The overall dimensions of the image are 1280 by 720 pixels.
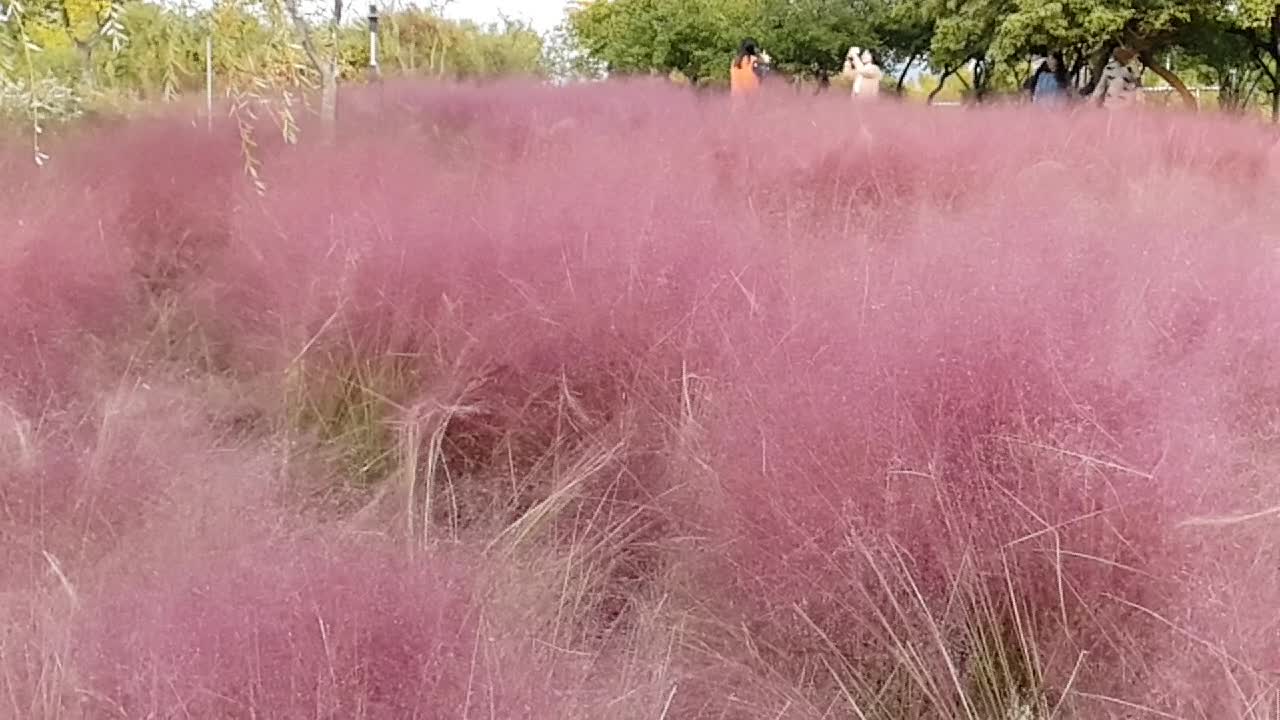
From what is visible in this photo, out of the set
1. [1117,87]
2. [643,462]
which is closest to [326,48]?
[643,462]

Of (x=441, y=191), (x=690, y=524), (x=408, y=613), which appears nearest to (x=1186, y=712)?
(x=690, y=524)

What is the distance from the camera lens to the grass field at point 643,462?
54.2 inches

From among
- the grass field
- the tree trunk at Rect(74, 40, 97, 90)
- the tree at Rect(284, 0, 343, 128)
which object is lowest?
the grass field

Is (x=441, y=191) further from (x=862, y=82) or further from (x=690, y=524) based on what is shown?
(x=862, y=82)

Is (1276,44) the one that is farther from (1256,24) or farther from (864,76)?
(864,76)

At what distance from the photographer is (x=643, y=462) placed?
7.76 feet

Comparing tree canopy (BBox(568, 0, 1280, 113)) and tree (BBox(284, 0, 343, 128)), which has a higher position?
tree canopy (BBox(568, 0, 1280, 113))

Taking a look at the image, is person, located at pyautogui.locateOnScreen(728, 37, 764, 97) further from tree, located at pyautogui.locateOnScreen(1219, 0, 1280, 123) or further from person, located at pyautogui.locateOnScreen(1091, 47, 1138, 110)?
tree, located at pyautogui.locateOnScreen(1219, 0, 1280, 123)

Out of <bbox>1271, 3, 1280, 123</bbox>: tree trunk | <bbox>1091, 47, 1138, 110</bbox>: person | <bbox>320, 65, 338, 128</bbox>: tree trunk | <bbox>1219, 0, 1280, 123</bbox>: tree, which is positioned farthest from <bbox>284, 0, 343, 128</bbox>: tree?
<bbox>1271, 3, 1280, 123</bbox>: tree trunk

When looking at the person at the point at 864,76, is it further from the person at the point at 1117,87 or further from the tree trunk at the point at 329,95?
the tree trunk at the point at 329,95

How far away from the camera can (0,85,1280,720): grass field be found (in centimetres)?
138

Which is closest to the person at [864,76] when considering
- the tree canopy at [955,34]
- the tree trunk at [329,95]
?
the tree trunk at [329,95]

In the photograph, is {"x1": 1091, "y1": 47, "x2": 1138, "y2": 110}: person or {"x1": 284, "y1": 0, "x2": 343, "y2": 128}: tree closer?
{"x1": 284, "y1": 0, "x2": 343, "y2": 128}: tree

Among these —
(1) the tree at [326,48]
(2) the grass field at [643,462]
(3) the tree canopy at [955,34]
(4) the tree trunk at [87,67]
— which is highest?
(3) the tree canopy at [955,34]
